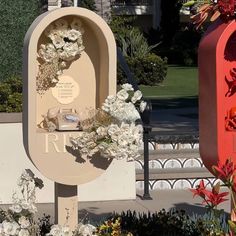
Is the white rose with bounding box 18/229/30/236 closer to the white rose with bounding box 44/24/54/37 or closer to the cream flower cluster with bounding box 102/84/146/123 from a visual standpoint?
the cream flower cluster with bounding box 102/84/146/123

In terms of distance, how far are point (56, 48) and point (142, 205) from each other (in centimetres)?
369

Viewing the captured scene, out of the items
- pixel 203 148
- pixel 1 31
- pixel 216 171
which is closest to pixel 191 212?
pixel 203 148

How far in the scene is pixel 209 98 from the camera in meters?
7.23

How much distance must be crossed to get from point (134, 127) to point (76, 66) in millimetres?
1020

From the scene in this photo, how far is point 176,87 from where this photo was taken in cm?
2584

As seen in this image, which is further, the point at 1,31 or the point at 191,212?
the point at 1,31

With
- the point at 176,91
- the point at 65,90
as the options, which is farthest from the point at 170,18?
the point at 65,90

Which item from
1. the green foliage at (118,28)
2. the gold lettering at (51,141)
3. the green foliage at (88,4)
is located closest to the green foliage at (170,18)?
the green foliage at (118,28)

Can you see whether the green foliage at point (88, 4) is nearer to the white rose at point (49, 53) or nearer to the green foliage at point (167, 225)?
the green foliage at point (167, 225)

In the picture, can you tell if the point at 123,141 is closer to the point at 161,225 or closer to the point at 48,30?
the point at 48,30

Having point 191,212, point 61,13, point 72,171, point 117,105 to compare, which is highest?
point 61,13

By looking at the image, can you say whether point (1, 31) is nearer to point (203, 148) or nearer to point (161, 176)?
point (161, 176)

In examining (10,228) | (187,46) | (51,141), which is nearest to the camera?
(10,228)

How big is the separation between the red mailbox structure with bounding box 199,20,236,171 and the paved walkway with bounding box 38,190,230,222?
2.65 meters
